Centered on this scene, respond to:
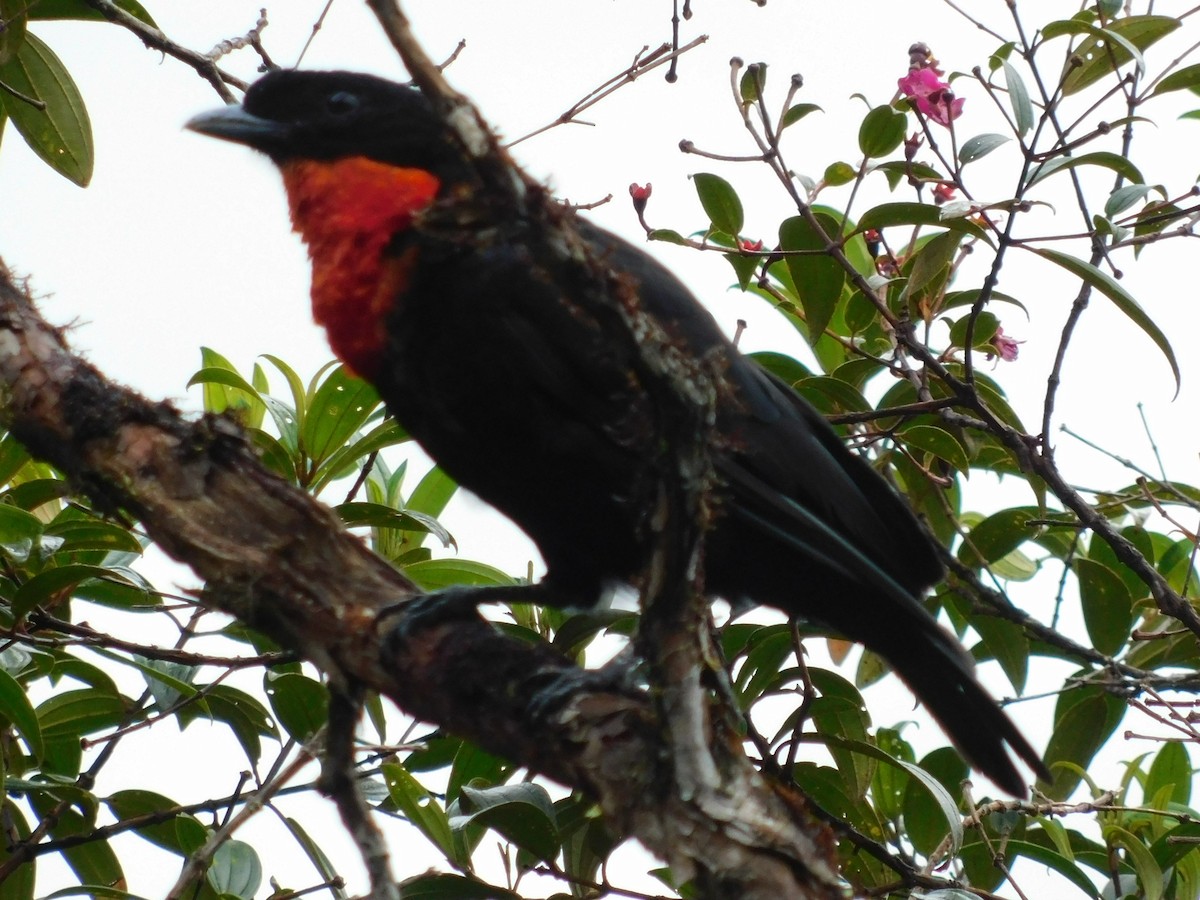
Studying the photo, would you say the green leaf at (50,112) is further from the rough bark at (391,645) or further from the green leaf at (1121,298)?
the green leaf at (1121,298)

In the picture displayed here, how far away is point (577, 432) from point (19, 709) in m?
1.35

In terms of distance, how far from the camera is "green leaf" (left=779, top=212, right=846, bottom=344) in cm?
324

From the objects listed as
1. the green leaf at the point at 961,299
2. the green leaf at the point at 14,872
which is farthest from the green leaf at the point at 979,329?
the green leaf at the point at 14,872

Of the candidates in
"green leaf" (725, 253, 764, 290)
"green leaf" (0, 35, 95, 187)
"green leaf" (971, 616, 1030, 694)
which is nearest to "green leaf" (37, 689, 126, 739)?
"green leaf" (0, 35, 95, 187)

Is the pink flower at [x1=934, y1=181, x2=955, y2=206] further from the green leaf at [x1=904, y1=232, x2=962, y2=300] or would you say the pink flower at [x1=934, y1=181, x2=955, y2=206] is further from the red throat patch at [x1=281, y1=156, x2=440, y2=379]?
the red throat patch at [x1=281, y1=156, x2=440, y2=379]

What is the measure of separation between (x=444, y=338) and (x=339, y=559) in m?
0.52

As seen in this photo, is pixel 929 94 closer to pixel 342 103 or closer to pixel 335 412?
pixel 342 103

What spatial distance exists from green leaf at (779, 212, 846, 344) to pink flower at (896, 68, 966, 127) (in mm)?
372

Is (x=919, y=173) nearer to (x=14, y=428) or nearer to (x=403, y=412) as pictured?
(x=403, y=412)

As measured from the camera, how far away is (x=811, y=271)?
325 centimetres

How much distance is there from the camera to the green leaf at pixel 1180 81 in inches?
122

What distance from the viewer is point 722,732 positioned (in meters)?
2.10

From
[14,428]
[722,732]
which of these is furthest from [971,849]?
[14,428]

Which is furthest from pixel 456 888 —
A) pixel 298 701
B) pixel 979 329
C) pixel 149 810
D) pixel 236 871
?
pixel 979 329
